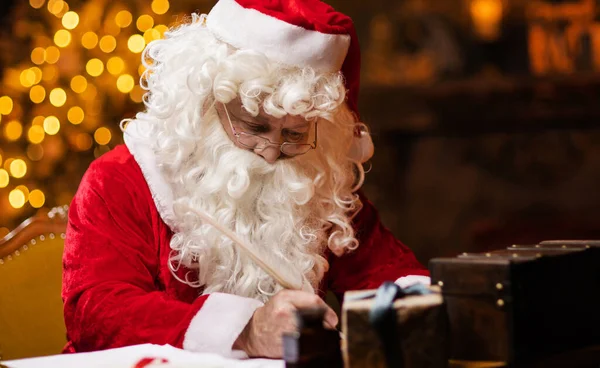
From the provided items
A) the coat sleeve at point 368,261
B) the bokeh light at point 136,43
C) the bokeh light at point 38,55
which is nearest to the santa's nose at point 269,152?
the coat sleeve at point 368,261

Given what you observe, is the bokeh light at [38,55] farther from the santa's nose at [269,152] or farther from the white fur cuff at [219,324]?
the white fur cuff at [219,324]

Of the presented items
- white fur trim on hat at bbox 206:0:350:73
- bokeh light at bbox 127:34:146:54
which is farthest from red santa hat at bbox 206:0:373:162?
bokeh light at bbox 127:34:146:54

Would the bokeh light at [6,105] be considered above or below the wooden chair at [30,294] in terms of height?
below

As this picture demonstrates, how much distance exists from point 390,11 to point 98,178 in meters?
3.53

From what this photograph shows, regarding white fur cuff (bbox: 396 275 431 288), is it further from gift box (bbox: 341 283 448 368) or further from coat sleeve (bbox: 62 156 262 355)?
gift box (bbox: 341 283 448 368)

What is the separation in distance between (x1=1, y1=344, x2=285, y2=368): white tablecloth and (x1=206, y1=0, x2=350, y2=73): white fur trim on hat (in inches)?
29.7

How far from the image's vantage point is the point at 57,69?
3973 millimetres

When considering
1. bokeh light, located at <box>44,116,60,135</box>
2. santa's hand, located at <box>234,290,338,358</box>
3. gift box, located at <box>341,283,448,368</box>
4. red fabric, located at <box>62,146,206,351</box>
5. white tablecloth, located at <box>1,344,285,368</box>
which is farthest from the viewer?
bokeh light, located at <box>44,116,60,135</box>

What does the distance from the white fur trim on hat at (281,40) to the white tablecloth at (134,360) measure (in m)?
0.75

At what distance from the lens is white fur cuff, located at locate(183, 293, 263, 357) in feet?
5.51

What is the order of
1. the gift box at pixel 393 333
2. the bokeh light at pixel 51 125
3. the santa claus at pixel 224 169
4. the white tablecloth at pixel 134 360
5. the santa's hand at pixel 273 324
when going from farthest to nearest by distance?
the bokeh light at pixel 51 125 → the santa claus at pixel 224 169 → the santa's hand at pixel 273 324 → the white tablecloth at pixel 134 360 → the gift box at pixel 393 333

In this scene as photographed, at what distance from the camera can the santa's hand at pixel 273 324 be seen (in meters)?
1.64

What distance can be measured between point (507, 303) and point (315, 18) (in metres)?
0.98

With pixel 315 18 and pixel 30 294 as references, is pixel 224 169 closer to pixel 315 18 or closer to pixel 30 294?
pixel 315 18
